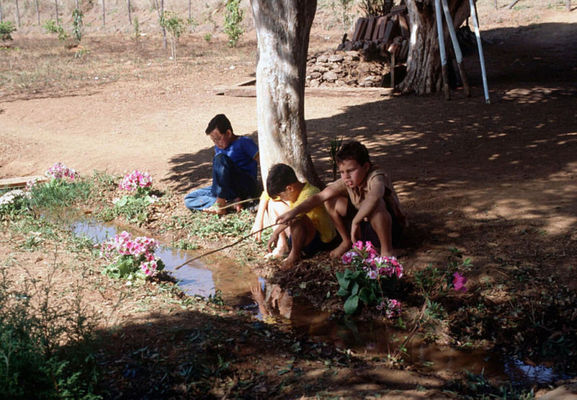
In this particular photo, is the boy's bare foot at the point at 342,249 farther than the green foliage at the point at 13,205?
No

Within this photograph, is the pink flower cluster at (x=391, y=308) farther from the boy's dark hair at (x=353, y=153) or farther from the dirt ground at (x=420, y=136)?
the boy's dark hair at (x=353, y=153)

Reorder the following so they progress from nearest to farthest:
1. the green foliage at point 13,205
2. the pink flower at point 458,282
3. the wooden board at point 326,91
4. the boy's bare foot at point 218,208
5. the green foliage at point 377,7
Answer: the pink flower at point 458,282
the boy's bare foot at point 218,208
the green foliage at point 13,205
the wooden board at point 326,91
the green foliage at point 377,7

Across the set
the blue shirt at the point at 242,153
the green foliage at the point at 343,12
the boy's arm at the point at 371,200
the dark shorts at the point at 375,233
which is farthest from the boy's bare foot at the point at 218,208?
the green foliage at the point at 343,12

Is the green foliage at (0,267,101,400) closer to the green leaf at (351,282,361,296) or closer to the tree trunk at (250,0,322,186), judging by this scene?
the green leaf at (351,282,361,296)

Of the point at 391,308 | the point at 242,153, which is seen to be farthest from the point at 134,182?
the point at 391,308

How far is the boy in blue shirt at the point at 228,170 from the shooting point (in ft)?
20.0

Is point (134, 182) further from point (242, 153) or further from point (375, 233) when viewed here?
point (375, 233)

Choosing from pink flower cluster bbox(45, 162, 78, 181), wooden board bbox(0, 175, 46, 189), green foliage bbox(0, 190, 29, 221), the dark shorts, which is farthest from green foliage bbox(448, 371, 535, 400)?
wooden board bbox(0, 175, 46, 189)

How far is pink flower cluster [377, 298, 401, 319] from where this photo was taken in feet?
13.3

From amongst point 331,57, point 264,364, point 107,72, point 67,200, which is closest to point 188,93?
point 331,57

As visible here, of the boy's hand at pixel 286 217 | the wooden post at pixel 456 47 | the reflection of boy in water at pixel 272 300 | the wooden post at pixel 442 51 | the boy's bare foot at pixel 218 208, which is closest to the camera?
the reflection of boy in water at pixel 272 300

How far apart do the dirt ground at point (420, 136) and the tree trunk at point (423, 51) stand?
1.92 ft

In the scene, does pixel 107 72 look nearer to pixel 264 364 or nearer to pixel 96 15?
pixel 264 364

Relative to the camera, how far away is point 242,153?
20.5 ft
